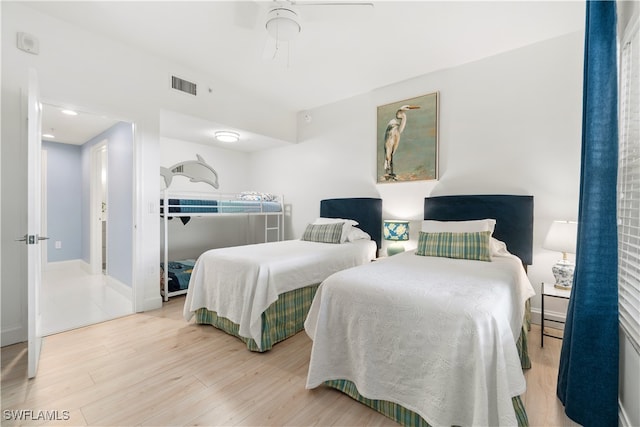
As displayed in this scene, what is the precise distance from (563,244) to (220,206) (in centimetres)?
380

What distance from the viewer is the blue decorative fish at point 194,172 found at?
14.6ft

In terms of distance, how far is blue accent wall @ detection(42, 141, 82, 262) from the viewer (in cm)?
477

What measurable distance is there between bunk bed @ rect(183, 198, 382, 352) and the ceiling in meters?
1.85

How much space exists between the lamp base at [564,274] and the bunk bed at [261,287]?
180 centimetres

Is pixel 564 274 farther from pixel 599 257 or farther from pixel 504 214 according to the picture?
pixel 599 257

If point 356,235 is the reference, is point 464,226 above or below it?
above

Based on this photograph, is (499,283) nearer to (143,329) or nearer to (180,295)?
(143,329)

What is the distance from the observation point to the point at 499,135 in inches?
116

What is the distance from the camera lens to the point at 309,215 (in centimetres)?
470

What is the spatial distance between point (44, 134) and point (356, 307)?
18.2 feet

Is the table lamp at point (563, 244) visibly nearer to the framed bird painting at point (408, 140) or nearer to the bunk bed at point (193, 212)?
the framed bird painting at point (408, 140)

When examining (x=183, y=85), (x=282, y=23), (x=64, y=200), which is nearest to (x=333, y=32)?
(x=282, y=23)

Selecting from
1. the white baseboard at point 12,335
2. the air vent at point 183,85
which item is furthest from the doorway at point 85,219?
the air vent at point 183,85

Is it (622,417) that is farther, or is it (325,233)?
(325,233)
